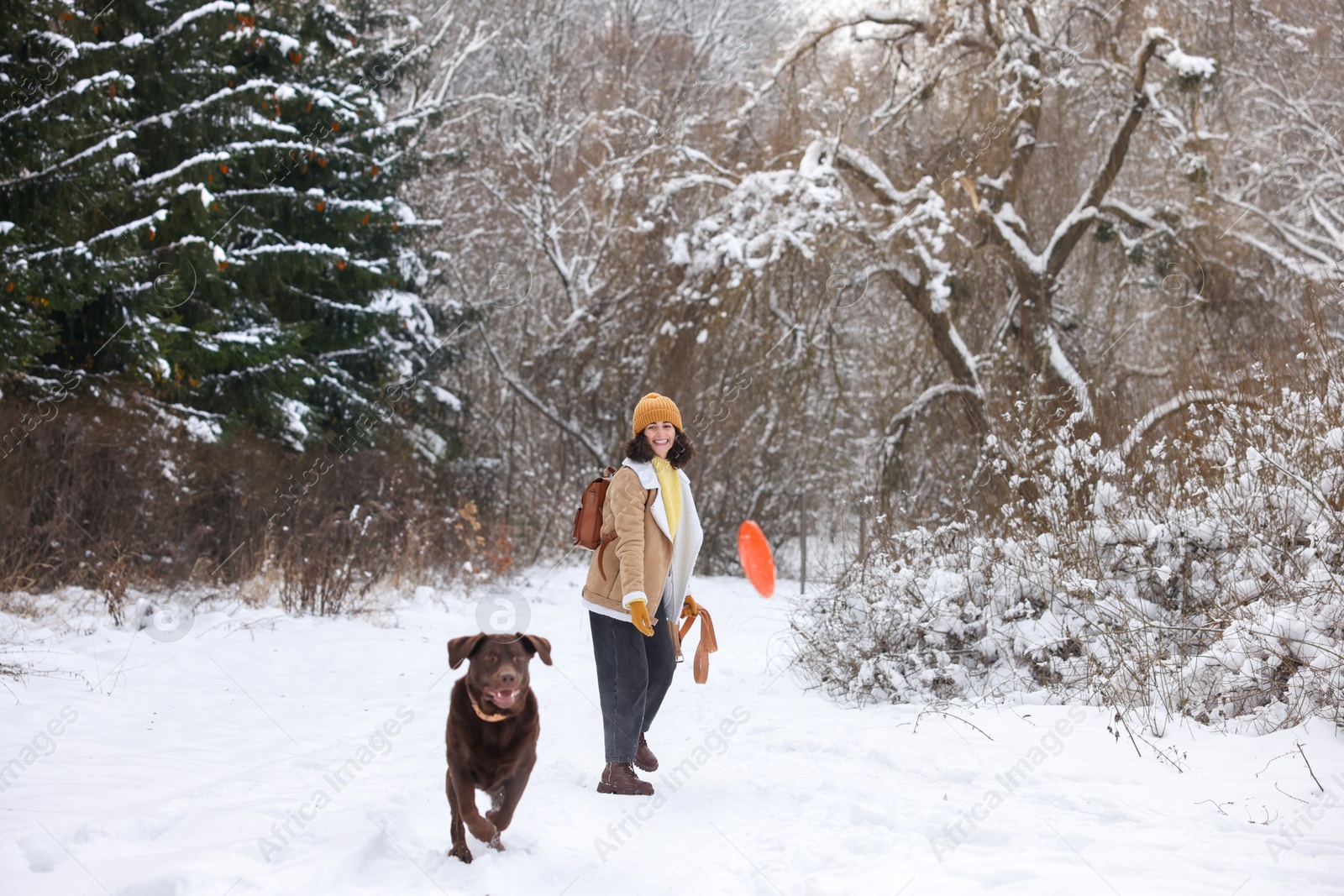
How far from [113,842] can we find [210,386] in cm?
1005

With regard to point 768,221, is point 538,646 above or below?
below

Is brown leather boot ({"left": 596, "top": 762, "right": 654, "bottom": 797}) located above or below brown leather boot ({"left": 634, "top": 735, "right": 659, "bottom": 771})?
above

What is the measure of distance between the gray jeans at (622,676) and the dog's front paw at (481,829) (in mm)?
1236

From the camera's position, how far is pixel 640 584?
460cm

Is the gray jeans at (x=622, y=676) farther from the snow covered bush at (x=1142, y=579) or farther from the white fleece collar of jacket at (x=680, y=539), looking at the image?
the snow covered bush at (x=1142, y=579)

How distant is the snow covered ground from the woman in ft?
1.06

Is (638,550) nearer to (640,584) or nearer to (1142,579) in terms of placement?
(640,584)

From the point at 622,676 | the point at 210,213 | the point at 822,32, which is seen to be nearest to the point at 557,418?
the point at 210,213

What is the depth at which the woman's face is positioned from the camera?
5004 mm

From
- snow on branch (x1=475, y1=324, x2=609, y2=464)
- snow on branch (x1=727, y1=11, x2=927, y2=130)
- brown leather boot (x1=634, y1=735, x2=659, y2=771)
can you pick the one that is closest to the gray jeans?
brown leather boot (x1=634, y1=735, x2=659, y2=771)

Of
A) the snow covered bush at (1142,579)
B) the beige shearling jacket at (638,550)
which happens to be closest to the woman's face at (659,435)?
the beige shearling jacket at (638,550)

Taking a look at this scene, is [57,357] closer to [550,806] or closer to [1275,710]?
[550,806]

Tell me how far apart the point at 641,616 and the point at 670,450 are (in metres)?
0.95

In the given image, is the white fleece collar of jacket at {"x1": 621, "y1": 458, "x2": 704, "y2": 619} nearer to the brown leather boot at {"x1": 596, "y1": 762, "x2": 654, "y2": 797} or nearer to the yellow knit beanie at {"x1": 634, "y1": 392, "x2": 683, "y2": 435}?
the yellow knit beanie at {"x1": 634, "y1": 392, "x2": 683, "y2": 435}
